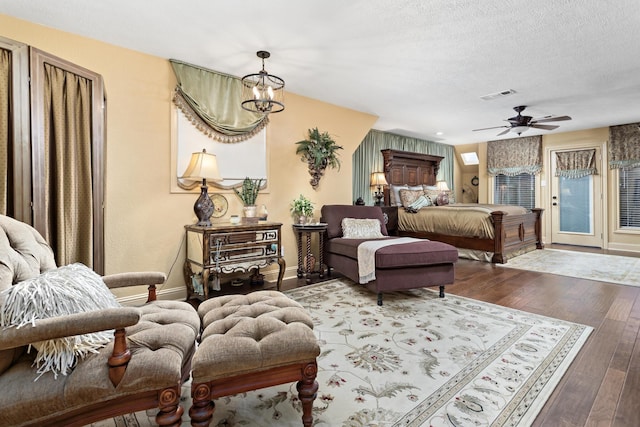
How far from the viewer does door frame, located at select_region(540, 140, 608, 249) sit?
20.5 feet

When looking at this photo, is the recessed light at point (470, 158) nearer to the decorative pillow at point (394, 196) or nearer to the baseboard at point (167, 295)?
the decorative pillow at point (394, 196)

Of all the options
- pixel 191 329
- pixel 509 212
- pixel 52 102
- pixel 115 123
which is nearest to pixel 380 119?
pixel 509 212

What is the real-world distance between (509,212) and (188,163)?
5150mm

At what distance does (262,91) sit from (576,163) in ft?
22.5

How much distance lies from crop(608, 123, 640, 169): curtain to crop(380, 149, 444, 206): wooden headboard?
10.3 feet

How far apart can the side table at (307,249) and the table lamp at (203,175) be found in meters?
1.23

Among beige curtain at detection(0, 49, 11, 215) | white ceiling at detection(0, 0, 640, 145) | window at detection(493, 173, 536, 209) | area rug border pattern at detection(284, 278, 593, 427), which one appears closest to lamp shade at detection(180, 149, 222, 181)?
white ceiling at detection(0, 0, 640, 145)

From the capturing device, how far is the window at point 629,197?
5.90m

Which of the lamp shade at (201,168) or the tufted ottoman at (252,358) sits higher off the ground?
the lamp shade at (201,168)

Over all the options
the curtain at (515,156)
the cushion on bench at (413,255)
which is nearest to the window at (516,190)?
the curtain at (515,156)

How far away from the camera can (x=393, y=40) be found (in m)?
2.79

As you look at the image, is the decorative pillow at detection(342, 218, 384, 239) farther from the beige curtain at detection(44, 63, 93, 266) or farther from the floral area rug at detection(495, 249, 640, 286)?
the beige curtain at detection(44, 63, 93, 266)

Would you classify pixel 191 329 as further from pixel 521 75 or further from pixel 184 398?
pixel 521 75

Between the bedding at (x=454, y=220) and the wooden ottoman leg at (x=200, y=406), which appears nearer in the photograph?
the wooden ottoman leg at (x=200, y=406)
